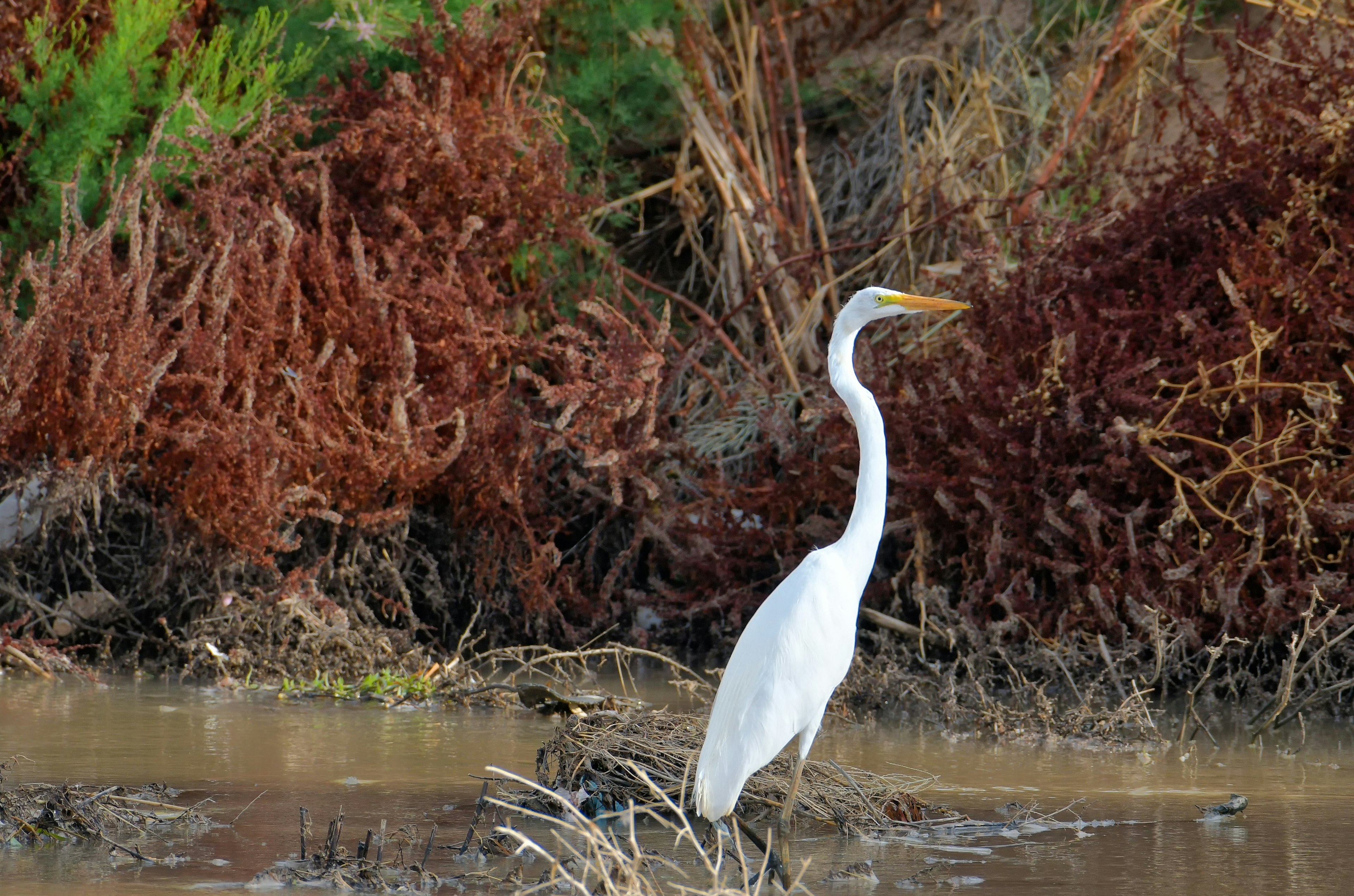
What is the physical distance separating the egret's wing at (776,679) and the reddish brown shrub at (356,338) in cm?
283

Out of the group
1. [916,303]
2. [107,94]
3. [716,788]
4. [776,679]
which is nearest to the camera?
[716,788]

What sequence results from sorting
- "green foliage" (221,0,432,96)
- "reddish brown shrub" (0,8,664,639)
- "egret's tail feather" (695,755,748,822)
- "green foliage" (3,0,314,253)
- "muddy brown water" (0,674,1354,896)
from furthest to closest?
"green foliage" (221,0,432,96) < "green foliage" (3,0,314,253) < "reddish brown shrub" (0,8,664,639) < "egret's tail feather" (695,755,748,822) < "muddy brown water" (0,674,1354,896)

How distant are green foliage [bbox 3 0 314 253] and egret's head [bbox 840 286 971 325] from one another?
12.8 feet

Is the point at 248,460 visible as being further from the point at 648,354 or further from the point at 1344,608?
the point at 1344,608

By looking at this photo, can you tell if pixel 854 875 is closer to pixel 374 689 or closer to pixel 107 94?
pixel 374 689

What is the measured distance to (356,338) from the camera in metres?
6.82

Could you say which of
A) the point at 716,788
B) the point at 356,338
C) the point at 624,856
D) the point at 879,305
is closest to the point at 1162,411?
the point at 879,305

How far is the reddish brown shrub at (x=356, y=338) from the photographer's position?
6219 mm

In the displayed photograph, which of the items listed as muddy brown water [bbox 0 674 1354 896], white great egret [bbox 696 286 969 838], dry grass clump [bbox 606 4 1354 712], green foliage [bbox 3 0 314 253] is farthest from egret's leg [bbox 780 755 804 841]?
green foliage [bbox 3 0 314 253]

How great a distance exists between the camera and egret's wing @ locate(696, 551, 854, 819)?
3605 millimetres

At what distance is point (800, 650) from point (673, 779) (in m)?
0.61

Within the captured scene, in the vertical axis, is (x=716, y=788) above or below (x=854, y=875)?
above

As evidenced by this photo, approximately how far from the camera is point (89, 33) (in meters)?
7.53

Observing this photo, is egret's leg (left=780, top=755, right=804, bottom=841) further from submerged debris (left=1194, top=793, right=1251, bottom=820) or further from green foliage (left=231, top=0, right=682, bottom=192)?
green foliage (left=231, top=0, right=682, bottom=192)
